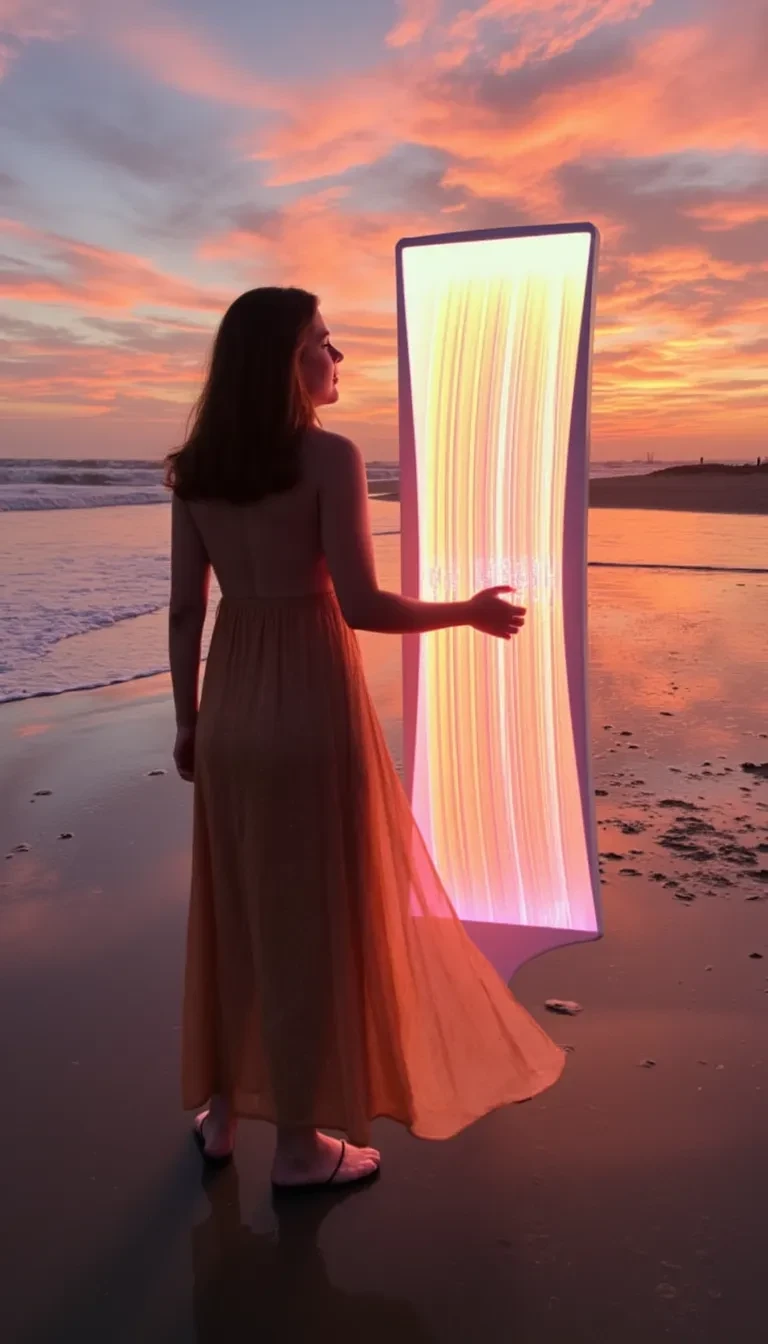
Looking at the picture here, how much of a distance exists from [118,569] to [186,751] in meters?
8.81

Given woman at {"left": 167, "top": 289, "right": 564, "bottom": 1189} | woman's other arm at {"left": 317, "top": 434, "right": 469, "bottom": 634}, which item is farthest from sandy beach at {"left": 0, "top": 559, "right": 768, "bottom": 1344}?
woman's other arm at {"left": 317, "top": 434, "right": 469, "bottom": 634}

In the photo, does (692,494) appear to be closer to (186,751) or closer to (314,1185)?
(186,751)

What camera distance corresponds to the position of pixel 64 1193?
1.99 meters

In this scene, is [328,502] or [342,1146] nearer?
[328,502]

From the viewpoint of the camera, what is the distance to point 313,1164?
6.57 ft

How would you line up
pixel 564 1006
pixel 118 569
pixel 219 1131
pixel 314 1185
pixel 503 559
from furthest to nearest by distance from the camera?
pixel 118 569
pixel 564 1006
pixel 503 559
pixel 219 1131
pixel 314 1185

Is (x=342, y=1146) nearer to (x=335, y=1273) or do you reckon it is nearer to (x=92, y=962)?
(x=335, y=1273)

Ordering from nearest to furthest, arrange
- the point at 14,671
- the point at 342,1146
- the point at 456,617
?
1. the point at 456,617
2. the point at 342,1146
3. the point at 14,671

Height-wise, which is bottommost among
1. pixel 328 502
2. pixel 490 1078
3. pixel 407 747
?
pixel 490 1078

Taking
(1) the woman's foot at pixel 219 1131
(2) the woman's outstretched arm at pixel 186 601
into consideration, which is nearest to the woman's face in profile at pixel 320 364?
(2) the woman's outstretched arm at pixel 186 601

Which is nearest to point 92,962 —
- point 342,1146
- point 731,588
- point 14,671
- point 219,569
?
point 342,1146

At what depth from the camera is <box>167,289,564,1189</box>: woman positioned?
1.80 m

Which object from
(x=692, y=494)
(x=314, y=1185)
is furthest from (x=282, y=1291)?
(x=692, y=494)

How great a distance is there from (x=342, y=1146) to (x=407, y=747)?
0.93 metres
